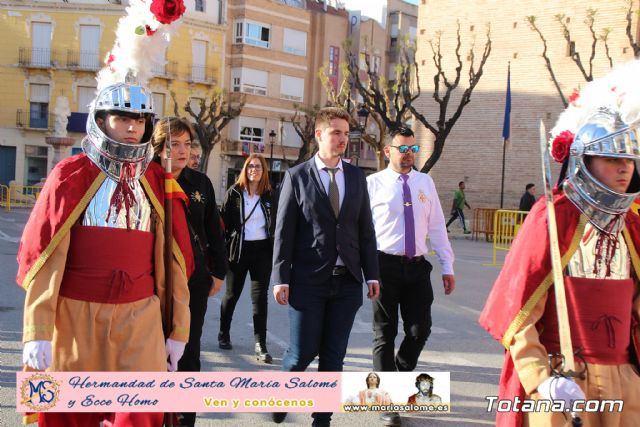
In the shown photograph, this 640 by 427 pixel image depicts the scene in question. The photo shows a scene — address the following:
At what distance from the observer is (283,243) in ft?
16.4

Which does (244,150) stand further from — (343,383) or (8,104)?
(343,383)

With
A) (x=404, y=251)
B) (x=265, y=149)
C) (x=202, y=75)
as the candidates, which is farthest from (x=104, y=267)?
(x=265, y=149)

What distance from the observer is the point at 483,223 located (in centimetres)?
2644

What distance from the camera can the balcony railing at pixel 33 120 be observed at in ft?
143

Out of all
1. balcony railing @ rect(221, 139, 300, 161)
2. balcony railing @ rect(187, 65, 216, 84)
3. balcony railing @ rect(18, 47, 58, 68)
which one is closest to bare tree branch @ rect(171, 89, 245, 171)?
balcony railing @ rect(187, 65, 216, 84)

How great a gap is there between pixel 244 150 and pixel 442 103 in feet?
76.0

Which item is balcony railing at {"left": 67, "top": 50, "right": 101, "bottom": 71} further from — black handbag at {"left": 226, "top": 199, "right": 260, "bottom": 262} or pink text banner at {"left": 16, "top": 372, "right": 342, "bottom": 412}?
pink text banner at {"left": 16, "top": 372, "right": 342, "bottom": 412}

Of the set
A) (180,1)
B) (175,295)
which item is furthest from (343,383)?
(180,1)

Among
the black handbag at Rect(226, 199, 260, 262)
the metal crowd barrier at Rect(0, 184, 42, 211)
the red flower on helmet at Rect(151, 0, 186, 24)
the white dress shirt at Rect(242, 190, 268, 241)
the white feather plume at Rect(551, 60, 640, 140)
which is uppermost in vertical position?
the red flower on helmet at Rect(151, 0, 186, 24)

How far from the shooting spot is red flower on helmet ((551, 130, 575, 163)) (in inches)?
133

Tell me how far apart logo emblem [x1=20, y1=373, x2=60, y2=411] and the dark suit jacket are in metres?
1.84

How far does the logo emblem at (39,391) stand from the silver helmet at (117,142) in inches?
39.4

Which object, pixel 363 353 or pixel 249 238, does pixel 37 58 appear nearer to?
pixel 249 238

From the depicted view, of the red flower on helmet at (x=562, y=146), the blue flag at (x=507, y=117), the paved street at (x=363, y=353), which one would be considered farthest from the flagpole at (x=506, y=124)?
the red flower on helmet at (x=562, y=146)
